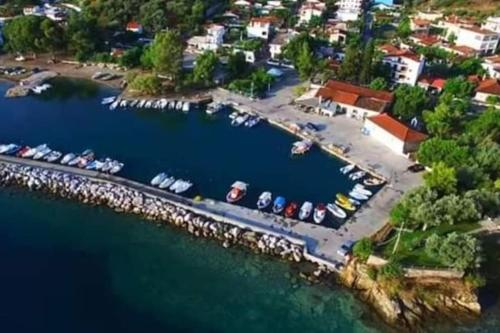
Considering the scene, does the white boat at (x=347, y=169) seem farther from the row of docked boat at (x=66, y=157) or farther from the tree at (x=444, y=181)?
the row of docked boat at (x=66, y=157)

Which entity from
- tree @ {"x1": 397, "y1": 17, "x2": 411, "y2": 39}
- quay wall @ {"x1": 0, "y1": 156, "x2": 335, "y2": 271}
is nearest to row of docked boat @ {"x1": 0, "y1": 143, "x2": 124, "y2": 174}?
quay wall @ {"x1": 0, "y1": 156, "x2": 335, "y2": 271}

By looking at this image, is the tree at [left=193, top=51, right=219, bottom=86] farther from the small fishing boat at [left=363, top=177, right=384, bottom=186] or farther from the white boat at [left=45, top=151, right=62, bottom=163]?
the small fishing boat at [left=363, top=177, right=384, bottom=186]

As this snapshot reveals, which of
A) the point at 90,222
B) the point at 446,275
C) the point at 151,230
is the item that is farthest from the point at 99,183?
the point at 446,275

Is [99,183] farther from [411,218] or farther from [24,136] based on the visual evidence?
[411,218]

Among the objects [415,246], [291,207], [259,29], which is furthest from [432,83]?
[415,246]

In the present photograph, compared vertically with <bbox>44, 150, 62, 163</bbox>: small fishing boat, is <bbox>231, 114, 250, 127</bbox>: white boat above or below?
above
